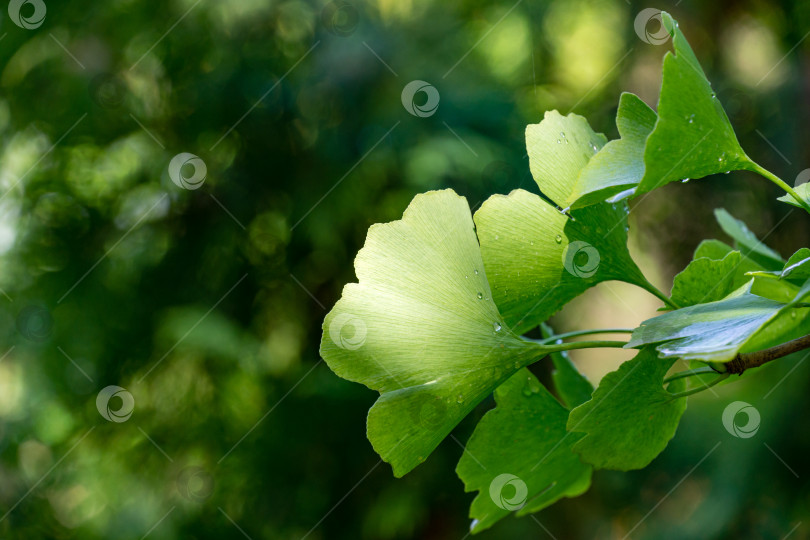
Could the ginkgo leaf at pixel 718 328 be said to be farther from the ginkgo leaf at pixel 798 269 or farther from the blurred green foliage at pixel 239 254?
the blurred green foliage at pixel 239 254

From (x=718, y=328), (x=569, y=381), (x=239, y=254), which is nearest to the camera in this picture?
(x=718, y=328)

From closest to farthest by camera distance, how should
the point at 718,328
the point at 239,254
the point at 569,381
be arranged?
the point at 718,328 → the point at 569,381 → the point at 239,254

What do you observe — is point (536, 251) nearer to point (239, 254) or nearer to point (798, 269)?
point (798, 269)

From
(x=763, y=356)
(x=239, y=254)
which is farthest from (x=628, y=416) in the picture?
(x=239, y=254)

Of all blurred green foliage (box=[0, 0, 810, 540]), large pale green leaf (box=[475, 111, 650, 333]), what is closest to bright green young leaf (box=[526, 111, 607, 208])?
large pale green leaf (box=[475, 111, 650, 333])

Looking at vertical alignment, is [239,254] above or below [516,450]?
above

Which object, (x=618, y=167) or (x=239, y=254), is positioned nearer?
(x=618, y=167)
